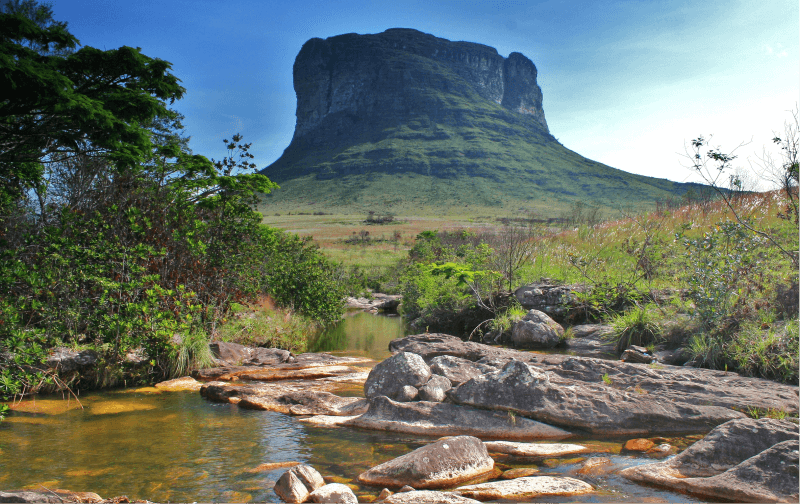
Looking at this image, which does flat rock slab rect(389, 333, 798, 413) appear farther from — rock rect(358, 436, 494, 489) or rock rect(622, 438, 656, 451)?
rock rect(358, 436, 494, 489)

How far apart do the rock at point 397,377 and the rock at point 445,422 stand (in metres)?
0.51

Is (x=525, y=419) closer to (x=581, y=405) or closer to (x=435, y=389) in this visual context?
(x=581, y=405)

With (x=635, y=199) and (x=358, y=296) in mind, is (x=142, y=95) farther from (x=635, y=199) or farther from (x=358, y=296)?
(x=635, y=199)

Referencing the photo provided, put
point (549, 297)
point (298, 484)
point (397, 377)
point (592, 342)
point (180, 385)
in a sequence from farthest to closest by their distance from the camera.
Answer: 1. point (549, 297)
2. point (592, 342)
3. point (180, 385)
4. point (397, 377)
5. point (298, 484)

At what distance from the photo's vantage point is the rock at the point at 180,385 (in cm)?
859

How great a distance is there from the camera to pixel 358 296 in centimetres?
2769

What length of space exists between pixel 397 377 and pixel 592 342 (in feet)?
19.7

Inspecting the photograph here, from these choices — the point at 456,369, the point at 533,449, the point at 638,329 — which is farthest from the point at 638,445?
the point at 638,329

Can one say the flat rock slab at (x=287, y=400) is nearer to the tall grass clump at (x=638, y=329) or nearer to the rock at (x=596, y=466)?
the rock at (x=596, y=466)

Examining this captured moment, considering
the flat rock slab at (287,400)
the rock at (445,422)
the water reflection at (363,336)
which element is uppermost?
the rock at (445,422)

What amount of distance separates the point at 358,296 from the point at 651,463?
928 inches

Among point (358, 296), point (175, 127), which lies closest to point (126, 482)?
point (175, 127)

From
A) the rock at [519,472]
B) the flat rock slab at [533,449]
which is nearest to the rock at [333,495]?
the rock at [519,472]

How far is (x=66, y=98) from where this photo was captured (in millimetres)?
7488
